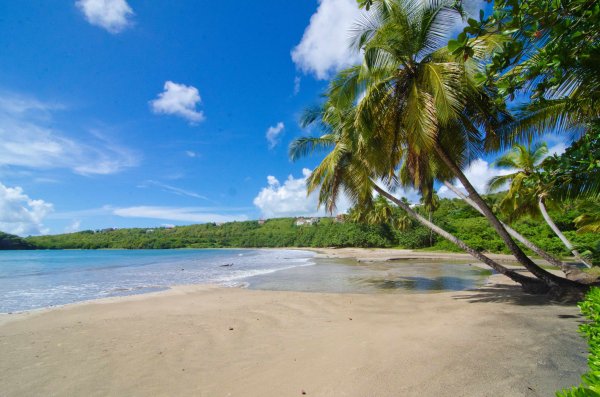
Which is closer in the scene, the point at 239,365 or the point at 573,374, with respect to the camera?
the point at 573,374

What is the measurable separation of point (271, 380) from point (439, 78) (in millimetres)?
6903

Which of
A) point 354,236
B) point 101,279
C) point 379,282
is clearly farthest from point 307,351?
point 354,236

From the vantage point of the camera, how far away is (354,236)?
55.7 metres

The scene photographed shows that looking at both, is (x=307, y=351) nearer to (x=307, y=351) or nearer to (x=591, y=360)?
(x=307, y=351)

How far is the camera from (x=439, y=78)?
669cm

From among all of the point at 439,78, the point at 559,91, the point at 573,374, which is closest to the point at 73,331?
the point at 573,374

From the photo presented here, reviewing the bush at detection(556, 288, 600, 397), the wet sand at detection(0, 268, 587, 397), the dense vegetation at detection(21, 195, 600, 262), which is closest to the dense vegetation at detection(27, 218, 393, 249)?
the dense vegetation at detection(21, 195, 600, 262)

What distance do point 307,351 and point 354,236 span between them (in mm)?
52266

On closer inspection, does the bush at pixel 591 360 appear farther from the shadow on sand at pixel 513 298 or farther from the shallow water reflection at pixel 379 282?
the shallow water reflection at pixel 379 282

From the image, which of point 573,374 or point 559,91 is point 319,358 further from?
point 559,91

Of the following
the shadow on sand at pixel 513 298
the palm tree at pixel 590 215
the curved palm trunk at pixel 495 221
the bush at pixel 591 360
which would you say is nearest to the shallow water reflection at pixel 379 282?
the shadow on sand at pixel 513 298

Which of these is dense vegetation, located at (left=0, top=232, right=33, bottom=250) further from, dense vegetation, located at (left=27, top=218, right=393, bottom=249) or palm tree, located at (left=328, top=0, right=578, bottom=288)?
palm tree, located at (left=328, top=0, right=578, bottom=288)

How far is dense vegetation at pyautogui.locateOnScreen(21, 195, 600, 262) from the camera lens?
2717 centimetres

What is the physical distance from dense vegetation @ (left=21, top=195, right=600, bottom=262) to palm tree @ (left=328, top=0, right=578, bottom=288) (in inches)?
480
